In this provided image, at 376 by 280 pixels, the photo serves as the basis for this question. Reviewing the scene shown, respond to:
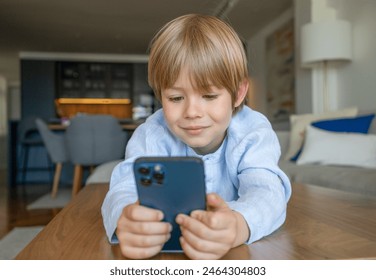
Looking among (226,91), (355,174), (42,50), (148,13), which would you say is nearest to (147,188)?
(226,91)

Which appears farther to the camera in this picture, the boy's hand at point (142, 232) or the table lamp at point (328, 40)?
the table lamp at point (328, 40)

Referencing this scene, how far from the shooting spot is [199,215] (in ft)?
1.28

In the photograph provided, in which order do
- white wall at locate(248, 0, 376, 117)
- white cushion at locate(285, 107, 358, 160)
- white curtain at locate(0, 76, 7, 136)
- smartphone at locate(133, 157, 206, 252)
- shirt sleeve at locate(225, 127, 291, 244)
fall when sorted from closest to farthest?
smartphone at locate(133, 157, 206, 252)
shirt sleeve at locate(225, 127, 291, 244)
white cushion at locate(285, 107, 358, 160)
white wall at locate(248, 0, 376, 117)
white curtain at locate(0, 76, 7, 136)

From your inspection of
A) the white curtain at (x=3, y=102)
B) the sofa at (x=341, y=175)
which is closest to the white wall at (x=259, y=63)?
the sofa at (x=341, y=175)

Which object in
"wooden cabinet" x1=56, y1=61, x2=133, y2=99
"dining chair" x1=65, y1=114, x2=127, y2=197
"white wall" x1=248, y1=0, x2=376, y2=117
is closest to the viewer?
"white wall" x1=248, y1=0, x2=376, y2=117

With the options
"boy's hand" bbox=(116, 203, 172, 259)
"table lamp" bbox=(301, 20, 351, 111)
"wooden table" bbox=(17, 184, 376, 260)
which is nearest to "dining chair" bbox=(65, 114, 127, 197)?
"table lamp" bbox=(301, 20, 351, 111)

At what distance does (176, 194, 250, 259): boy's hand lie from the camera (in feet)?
1.28

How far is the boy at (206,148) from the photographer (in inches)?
15.9

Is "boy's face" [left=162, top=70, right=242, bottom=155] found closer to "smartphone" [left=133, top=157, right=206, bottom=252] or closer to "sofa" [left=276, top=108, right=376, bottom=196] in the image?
"smartphone" [left=133, top=157, right=206, bottom=252]

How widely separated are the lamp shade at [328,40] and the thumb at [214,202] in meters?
2.91

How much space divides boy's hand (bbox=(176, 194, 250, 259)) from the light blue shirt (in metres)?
0.09

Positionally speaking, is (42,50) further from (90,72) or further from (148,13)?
(148,13)

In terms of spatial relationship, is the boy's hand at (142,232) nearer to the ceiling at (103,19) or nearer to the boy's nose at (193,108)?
the boy's nose at (193,108)
